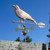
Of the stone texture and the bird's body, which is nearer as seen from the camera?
the stone texture

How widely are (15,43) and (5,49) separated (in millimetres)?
1186

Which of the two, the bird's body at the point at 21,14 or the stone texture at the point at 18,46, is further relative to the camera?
the bird's body at the point at 21,14

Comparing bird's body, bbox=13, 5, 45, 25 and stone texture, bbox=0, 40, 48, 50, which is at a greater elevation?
bird's body, bbox=13, 5, 45, 25

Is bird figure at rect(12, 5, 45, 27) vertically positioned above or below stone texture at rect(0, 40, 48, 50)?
above

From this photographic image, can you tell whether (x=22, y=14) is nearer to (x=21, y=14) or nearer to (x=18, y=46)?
(x=21, y=14)

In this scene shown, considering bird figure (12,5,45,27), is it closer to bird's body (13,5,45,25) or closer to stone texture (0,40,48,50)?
bird's body (13,5,45,25)

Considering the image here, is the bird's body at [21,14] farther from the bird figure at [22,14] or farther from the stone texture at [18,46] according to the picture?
the stone texture at [18,46]

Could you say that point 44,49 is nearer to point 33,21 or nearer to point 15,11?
point 33,21

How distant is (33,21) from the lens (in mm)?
18844

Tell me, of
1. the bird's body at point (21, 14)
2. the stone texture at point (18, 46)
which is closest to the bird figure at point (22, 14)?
the bird's body at point (21, 14)

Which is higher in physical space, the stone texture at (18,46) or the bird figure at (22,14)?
the bird figure at (22,14)

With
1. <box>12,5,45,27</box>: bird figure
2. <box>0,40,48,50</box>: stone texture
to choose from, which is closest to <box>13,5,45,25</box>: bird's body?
<box>12,5,45,27</box>: bird figure

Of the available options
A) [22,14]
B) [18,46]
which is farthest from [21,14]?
[18,46]

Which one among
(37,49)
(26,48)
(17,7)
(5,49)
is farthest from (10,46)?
(17,7)
